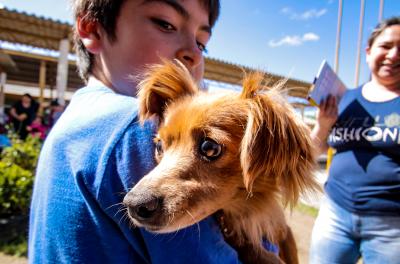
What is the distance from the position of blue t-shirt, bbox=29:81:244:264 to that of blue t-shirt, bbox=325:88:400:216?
151cm

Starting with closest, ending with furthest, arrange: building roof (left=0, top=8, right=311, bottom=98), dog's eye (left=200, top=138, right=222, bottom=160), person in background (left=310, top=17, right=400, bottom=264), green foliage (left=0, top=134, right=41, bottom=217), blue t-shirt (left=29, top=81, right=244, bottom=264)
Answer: blue t-shirt (left=29, top=81, right=244, bottom=264) < dog's eye (left=200, top=138, right=222, bottom=160) < person in background (left=310, top=17, right=400, bottom=264) < green foliage (left=0, top=134, right=41, bottom=217) < building roof (left=0, top=8, right=311, bottom=98)

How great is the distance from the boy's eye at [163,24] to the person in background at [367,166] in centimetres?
145

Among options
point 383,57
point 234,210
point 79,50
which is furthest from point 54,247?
point 383,57

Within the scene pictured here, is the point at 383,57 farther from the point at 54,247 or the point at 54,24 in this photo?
the point at 54,24

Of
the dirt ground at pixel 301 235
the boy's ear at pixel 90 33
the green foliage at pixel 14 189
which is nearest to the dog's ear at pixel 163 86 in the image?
the boy's ear at pixel 90 33

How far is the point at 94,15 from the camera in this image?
1.47 m

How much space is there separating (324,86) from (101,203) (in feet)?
6.47

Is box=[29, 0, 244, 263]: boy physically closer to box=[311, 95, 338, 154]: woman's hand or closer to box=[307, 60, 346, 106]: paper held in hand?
box=[307, 60, 346, 106]: paper held in hand

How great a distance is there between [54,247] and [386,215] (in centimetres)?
209

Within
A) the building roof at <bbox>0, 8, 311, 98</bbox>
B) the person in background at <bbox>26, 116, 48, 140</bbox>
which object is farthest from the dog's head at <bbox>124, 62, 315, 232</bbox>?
the person in background at <bbox>26, 116, 48, 140</bbox>

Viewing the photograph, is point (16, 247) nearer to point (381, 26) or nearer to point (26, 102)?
point (381, 26)

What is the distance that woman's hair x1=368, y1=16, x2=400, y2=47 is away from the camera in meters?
2.40

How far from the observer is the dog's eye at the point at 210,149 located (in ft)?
4.32

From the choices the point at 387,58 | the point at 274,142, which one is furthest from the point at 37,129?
the point at 274,142
